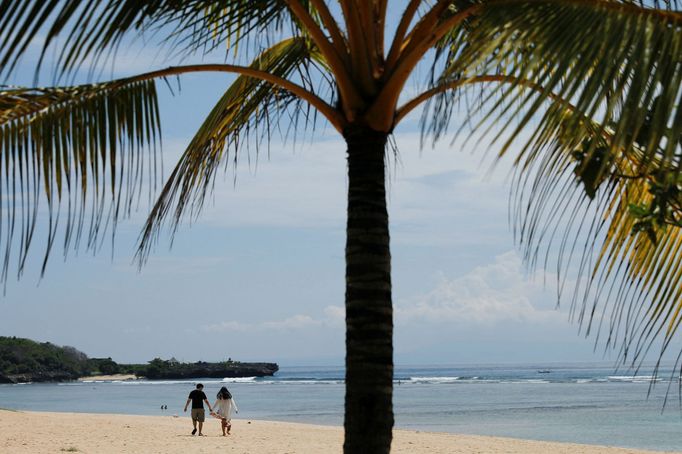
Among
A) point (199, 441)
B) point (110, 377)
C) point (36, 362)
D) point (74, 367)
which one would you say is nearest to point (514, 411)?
point (199, 441)

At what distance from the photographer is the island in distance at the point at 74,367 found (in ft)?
314

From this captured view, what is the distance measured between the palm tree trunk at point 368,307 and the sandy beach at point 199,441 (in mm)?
12695

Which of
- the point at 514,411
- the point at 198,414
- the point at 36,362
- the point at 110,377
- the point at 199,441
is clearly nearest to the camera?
the point at 199,441

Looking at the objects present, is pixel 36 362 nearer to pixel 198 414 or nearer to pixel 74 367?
pixel 74 367

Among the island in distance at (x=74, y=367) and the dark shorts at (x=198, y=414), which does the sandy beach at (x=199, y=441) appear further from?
the island in distance at (x=74, y=367)

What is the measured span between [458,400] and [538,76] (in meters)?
49.9

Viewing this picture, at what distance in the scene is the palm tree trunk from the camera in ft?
15.0

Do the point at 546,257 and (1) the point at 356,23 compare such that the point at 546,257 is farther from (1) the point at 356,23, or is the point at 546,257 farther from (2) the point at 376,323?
(1) the point at 356,23

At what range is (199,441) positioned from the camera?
20.0m

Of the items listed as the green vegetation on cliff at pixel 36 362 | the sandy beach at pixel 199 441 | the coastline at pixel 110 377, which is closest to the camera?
the sandy beach at pixel 199 441

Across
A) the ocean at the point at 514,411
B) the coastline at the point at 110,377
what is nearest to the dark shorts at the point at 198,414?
the ocean at the point at 514,411

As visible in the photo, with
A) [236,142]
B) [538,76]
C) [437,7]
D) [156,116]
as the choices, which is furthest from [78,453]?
[538,76]

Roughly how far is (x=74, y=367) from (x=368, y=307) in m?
103

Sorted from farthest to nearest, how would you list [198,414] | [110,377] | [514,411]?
[110,377] < [514,411] < [198,414]
